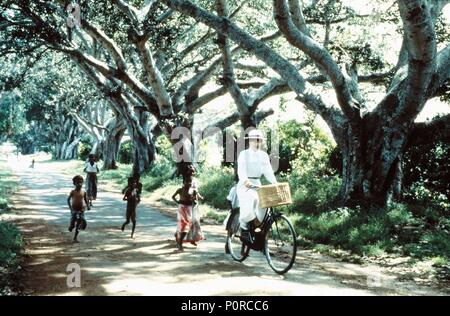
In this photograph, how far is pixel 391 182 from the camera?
→ 11.2m

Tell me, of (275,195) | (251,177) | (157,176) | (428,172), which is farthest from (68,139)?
(275,195)

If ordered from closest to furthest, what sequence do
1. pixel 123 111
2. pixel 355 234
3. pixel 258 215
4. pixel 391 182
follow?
pixel 258 215
pixel 355 234
pixel 391 182
pixel 123 111

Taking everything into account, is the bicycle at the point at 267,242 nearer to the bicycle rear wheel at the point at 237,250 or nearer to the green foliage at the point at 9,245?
the bicycle rear wheel at the point at 237,250

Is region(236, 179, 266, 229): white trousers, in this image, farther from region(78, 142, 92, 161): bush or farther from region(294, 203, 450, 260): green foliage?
region(78, 142, 92, 161): bush

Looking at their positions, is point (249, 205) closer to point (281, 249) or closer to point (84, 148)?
point (281, 249)

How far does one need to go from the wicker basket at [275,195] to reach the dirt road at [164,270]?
1.07 meters

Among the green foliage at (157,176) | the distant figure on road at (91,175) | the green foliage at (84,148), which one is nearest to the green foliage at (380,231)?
the distant figure on road at (91,175)

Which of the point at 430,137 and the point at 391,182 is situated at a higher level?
the point at 430,137

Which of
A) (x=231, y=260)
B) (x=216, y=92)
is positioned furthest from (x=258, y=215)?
(x=216, y=92)

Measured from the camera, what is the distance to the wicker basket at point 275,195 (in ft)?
21.7

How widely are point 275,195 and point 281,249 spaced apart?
8.05 feet
